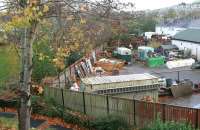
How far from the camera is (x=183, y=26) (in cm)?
7088

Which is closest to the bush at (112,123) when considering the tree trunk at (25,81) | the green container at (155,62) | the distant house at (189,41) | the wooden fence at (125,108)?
the wooden fence at (125,108)

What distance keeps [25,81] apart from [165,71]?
1366 inches

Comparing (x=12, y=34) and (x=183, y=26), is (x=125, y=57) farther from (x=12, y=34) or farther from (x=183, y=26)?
(x=12, y=34)

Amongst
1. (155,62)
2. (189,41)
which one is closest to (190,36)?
(189,41)

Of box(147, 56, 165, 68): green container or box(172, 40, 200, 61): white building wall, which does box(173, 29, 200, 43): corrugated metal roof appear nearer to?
box(172, 40, 200, 61): white building wall

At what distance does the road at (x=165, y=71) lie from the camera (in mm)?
41750

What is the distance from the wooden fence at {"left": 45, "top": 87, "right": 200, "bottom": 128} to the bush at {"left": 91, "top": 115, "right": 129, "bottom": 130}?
24.4 inches

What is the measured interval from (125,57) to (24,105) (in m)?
39.9

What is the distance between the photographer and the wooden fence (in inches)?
704

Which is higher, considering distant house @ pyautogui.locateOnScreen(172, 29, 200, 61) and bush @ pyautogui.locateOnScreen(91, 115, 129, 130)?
distant house @ pyautogui.locateOnScreen(172, 29, 200, 61)

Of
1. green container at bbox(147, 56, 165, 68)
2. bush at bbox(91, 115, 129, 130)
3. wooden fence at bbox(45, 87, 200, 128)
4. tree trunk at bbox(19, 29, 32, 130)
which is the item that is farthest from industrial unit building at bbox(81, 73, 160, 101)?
green container at bbox(147, 56, 165, 68)

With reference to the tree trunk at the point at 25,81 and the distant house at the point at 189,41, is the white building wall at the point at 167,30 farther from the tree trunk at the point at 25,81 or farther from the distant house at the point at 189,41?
the tree trunk at the point at 25,81

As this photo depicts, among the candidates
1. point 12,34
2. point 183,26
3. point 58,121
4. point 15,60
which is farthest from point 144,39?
point 12,34

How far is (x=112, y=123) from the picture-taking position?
18969 millimetres
